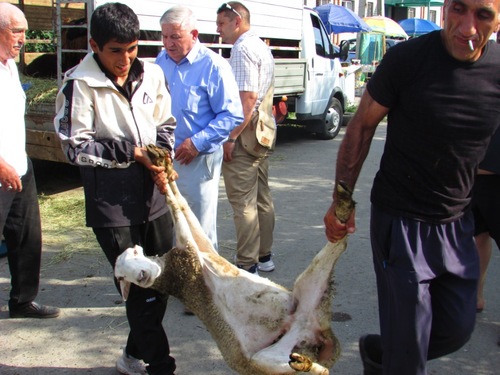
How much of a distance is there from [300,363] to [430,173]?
1.01 m

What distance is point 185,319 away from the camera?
13.3 ft

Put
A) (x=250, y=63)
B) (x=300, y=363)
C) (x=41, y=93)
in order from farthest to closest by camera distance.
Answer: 1. (x=41, y=93)
2. (x=250, y=63)
3. (x=300, y=363)

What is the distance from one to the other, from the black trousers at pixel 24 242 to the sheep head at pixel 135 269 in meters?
1.35

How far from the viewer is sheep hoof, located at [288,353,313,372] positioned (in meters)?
2.52

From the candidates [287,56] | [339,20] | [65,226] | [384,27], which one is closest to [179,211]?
[65,226]

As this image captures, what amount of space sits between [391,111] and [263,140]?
1.96 m

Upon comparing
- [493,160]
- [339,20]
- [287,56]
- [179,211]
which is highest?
[339,20]

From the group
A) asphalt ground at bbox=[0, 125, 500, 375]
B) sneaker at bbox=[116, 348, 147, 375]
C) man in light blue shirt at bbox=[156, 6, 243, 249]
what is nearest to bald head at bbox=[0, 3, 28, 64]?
man in light blue shirt at bbox=[156, 6, 243, 249]

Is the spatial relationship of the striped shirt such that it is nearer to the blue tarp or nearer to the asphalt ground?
the asphalt ground

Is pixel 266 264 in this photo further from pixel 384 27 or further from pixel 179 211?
pixel 384 27

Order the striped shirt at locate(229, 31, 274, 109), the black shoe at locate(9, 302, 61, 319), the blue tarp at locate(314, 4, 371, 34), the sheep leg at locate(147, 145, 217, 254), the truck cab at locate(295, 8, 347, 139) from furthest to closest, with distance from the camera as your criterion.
A: 1. the blue tarp at locate(314, 4, 371, 34)
2. the truck cab at locate(295, 8, 347, 139)
3. the striped shirt at locate(229, 31, 274, 109)
4. the black shoe at locate(9, 302, 61, 319)
5. the sheep leg at locate(147, 145, 217, 254)

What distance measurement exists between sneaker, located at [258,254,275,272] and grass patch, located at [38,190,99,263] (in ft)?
5.23

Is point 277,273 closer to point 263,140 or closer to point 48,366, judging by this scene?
point 263,140

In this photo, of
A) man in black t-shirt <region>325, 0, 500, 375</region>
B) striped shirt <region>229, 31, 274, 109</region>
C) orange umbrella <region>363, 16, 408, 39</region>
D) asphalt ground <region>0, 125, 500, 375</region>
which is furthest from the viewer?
orange umbrella <region>363, 16, 408, 39</region>
